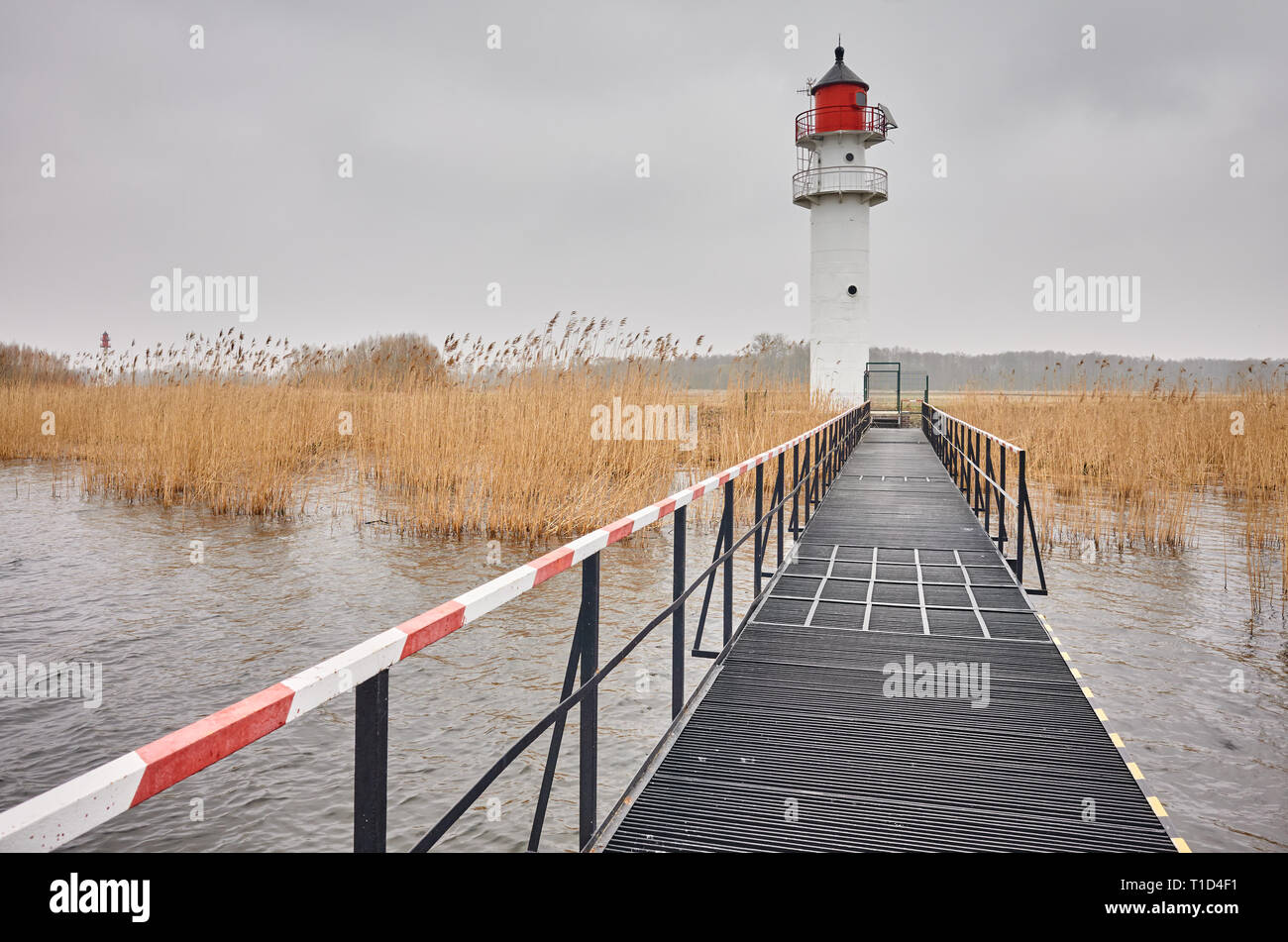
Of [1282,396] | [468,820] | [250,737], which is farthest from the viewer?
[1282,396]

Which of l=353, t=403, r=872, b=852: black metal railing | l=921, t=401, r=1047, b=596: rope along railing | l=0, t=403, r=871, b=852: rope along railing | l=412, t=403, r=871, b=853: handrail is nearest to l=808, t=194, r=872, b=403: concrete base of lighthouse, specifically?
l=921, t=401, r=1047, b=596: rope along railing

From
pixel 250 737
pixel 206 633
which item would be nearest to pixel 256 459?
pixel 206 633

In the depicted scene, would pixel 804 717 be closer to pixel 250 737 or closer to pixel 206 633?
pixel 250 737

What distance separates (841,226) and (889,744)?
65.9 feet

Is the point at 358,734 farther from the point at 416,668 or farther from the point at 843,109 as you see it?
the point at 843,109

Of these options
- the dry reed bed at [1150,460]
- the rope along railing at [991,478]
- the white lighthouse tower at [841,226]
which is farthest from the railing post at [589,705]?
the white lighthouse tower at [841,226]

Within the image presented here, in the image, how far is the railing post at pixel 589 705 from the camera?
2.64 meters

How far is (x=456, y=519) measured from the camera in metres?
9.48

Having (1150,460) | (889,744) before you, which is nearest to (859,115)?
(1150,460)

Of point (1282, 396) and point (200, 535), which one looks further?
point (1282, 396)

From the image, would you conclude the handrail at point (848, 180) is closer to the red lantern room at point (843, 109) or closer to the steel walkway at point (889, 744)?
the red lantern room at point (843, 109)

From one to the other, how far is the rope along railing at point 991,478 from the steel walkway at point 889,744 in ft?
3.18

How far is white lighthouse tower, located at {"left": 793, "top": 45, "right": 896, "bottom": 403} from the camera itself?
2178 cm
